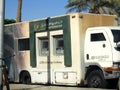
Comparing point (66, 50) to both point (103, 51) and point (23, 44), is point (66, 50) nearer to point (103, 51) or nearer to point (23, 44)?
point (103, 51)

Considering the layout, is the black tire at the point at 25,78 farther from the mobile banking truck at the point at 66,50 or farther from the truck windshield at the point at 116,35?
the truck windshield at the point at 116,35

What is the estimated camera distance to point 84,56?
54.6 ft

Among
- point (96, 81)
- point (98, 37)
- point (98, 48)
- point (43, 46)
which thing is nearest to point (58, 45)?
point (43, 46)

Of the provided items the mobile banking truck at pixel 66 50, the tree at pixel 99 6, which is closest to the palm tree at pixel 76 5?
the tree at pixel 99 6

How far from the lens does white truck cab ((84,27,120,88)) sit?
607 inches

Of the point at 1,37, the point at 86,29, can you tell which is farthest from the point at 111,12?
the point at 1,37

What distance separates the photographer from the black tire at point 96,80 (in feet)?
51.9

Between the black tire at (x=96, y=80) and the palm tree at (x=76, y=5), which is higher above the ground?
the palm tree at (x=76, y=5)

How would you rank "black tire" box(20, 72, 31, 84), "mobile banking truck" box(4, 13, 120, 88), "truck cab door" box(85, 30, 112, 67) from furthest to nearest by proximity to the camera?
1. "black tire" box(20, 72, 31, 84)
2. "mobile banking truck" box(4, 13, 120, 88)
3. "truck cab door" box(85, 30, 112, 67)

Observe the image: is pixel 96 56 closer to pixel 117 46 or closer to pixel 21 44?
pixel 117 46

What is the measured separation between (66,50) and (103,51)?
7.12ft

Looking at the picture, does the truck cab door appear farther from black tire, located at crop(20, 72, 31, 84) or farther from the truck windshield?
black tire, located at crop(20, 72, 31, 84)

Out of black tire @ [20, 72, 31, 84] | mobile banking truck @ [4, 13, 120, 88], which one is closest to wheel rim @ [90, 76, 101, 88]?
mobile banking truck @ [4, 13, 120, 88]

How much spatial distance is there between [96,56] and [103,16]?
7.82 ft
